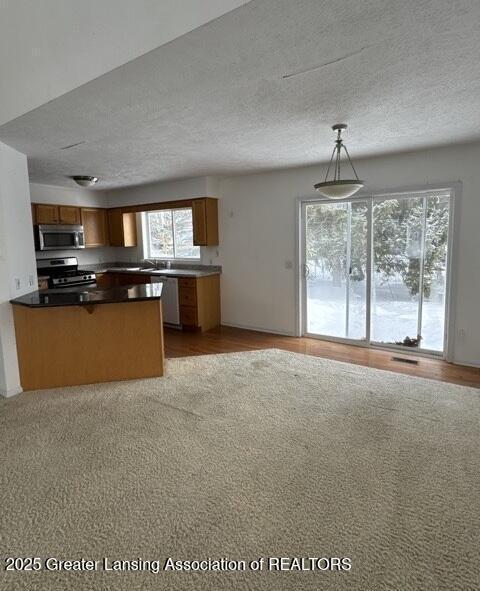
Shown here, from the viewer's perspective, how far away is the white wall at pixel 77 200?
18.7 feet

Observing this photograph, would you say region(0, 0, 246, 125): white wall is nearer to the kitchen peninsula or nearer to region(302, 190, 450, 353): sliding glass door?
the kitchen peninsula

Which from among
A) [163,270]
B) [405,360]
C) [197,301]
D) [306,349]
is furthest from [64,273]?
[405,360]

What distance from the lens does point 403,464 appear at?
2225mm

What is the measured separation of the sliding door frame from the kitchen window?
199 centimetres

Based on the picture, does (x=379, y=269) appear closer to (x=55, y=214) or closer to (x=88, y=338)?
(x=88, y=338)

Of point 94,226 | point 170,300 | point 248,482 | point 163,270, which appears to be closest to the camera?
point 248,482

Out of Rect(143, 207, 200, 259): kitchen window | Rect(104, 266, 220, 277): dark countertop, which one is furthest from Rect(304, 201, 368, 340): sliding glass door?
Rect(143, 207, 200, 259): kitchen window

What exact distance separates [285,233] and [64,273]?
12.4ft

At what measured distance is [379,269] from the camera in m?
4.46

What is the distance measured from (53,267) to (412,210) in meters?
5.51

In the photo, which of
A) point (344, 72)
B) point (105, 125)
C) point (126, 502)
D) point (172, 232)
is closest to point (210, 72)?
point (344, 72)

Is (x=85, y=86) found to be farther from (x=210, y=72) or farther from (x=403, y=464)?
(x=403, y=464)

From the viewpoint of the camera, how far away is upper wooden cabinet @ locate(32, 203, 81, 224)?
5.54 meters

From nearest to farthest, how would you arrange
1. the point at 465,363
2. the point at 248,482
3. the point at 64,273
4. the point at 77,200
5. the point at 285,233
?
the point at 248,482, the point at 465,363, the point at 285,233, the point at 64,273, the point at 77,200
